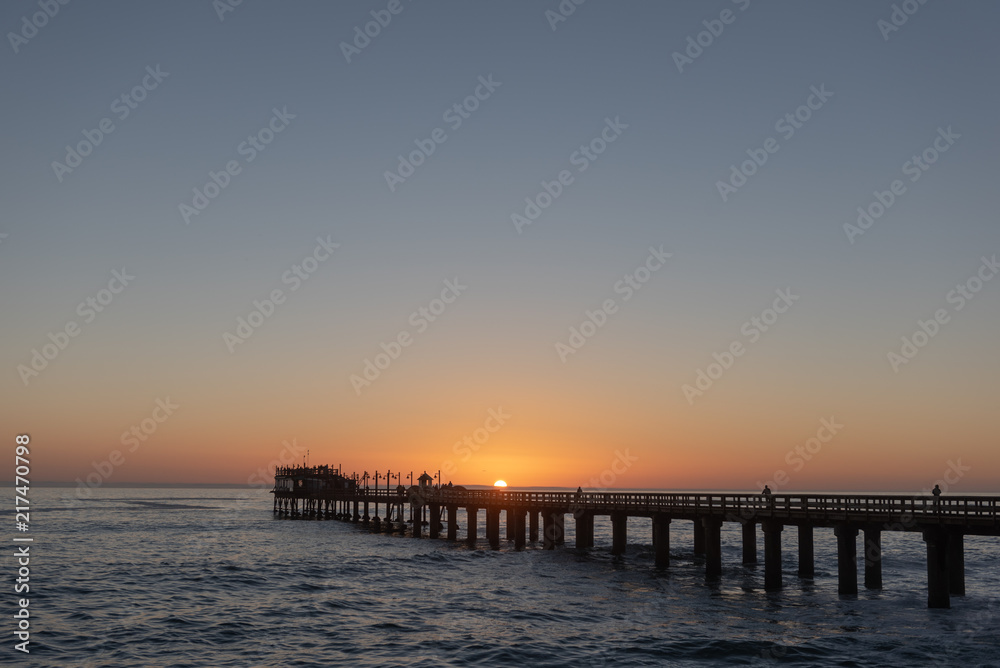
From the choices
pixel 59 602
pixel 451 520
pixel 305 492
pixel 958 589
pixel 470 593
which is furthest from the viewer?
pixel 305 492

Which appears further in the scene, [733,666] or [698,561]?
[698,561]

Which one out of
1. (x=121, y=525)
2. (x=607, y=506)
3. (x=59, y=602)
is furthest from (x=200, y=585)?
(x=121, y=525)

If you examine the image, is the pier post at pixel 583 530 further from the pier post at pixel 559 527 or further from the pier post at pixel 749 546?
the pier post at pixel 749 546

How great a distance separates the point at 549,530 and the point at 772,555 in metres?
27.2

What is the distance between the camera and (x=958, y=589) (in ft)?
111

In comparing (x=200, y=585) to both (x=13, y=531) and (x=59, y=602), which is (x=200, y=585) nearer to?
(x=59, y=602)

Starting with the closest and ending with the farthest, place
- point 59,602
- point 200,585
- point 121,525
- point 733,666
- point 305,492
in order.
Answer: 1. point 733,666
2. point 59,602
3. point 200,585
4. point 121,525
5. point 305,492

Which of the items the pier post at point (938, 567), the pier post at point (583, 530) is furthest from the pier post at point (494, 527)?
the pier post at point (938, 567)

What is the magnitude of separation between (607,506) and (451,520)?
78.2 feet

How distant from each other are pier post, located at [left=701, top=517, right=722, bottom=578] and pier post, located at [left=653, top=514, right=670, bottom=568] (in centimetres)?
356

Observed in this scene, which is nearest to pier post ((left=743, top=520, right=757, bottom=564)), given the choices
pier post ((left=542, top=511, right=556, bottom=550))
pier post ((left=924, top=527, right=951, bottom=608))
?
pier post ((left=542, top=511, right=556, bottom=550))

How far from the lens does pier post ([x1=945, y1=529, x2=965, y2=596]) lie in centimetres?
3206

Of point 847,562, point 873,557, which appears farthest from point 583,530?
point 847,562

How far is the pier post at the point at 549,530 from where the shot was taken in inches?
2378
